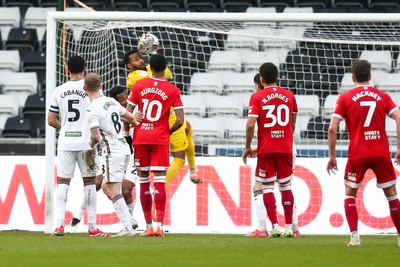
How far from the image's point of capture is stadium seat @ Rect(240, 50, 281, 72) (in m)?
18.4

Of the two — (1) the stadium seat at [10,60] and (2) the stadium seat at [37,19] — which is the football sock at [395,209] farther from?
(2) the stadium seat at [37,19]

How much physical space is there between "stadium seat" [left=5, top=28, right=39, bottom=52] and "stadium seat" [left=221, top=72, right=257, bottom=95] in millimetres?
5415

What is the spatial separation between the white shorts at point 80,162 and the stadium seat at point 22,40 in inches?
398

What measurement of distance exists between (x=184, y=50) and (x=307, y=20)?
364cm

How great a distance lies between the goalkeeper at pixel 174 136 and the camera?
44.4ft

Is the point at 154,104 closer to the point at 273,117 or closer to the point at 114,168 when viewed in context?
the point at 114,168

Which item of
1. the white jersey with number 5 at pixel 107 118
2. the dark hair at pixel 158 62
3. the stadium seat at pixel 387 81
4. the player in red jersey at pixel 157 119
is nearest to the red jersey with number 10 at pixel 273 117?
the player in red jersey at pixel 157 119

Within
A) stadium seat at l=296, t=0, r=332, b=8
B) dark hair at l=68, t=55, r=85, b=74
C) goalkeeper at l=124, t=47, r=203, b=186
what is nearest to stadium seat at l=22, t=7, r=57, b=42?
stadium seat at l=296, t=0, r=332, b=8

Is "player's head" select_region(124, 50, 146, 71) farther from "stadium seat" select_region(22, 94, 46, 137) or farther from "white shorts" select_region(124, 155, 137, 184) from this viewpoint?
"stadium seat" select_region(22, 94, 46, 137)

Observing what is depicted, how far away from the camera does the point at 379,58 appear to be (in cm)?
1839

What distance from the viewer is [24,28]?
73.9 ft

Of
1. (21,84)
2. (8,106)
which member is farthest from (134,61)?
(21,84)

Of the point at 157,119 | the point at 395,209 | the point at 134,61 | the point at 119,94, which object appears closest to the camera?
the point at 395,209

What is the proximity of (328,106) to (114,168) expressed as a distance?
640 cm
